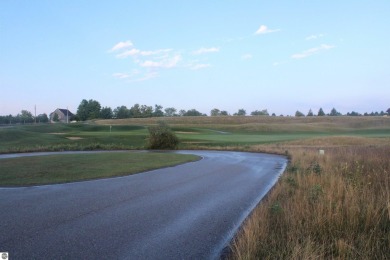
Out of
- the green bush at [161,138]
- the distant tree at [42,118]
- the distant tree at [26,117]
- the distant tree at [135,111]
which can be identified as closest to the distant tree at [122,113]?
the distant tree at [135,111]

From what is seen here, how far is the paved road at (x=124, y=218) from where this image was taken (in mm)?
6375

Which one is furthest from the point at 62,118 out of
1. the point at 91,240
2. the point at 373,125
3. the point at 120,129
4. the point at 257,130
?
the point at 91,240

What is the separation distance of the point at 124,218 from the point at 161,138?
3334cm

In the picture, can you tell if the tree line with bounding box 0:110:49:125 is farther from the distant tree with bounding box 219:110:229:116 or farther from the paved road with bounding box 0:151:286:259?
the paved road with bounding box 0:151:286:259

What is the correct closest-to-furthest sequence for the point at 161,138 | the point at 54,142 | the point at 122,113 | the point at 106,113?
the point at 161,138 < the point at 54,142 < the point at 106,113 < the point at 122,113

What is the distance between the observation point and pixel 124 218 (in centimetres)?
859

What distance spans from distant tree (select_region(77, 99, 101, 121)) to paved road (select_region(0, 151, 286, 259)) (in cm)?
14774

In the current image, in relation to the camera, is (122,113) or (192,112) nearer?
(122,113)

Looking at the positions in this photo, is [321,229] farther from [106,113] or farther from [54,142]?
[106,113]

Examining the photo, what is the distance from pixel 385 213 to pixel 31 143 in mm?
44982

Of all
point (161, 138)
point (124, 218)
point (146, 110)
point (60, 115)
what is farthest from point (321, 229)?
point (60, 115)

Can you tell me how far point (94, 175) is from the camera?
54.8 ft

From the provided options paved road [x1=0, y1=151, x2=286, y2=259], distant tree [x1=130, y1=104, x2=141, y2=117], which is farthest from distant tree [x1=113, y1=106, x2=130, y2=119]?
paved road [x1=0, y1=151, x2=286, y2=259]

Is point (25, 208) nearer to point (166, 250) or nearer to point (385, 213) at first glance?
point (166, 250)
